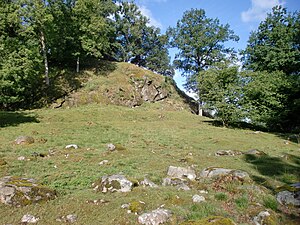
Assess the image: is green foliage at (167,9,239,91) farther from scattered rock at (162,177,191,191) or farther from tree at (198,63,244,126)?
scattered rock at (162,177,191,191)

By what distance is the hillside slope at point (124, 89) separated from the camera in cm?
3592

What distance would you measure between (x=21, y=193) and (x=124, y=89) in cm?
3354

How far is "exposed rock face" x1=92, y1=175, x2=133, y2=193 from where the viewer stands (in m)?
8.53

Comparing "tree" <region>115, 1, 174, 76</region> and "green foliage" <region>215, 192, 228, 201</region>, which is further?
"tree" <region>115, 1, 174, 76</region>

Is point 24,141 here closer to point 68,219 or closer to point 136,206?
point 68,219

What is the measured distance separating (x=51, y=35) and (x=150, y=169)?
31.7 metres

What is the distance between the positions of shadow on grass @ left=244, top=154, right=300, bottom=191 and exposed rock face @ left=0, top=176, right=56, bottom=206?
29.0 feet

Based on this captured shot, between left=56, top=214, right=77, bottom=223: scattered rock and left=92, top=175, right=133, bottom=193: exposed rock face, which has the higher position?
left=92, top=175, right=133, bottom=193: exposed rock face

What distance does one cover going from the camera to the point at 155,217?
20.8ft

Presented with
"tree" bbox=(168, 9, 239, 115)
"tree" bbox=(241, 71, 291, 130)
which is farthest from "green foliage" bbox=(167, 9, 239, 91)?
"tree" bbox=(241, 71, 291, 130)

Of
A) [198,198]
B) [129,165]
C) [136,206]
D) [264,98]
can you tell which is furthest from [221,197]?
[264,98]

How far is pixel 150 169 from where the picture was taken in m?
11.9

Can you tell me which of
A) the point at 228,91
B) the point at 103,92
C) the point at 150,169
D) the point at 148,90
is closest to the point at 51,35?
the point at 103,92

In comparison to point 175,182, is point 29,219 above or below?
below
